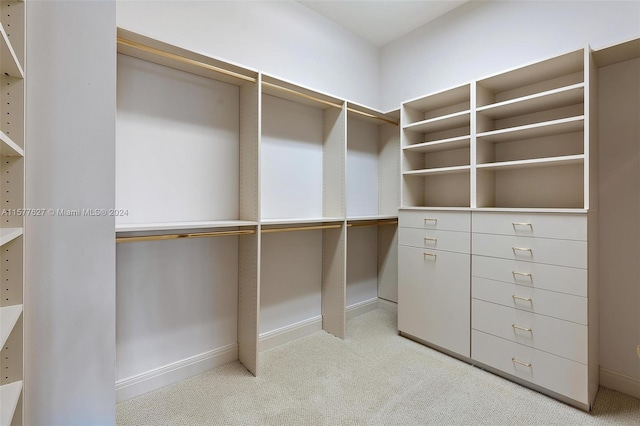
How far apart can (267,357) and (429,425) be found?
46.2 inches

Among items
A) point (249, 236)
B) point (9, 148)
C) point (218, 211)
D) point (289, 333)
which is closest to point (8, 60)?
point (9, 148)

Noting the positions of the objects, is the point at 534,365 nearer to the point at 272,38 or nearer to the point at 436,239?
the point at 436,239

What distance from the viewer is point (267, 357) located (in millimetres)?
2248

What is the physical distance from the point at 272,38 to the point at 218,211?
142cm

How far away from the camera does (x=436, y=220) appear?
2.33 metres

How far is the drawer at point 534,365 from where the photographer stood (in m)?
1.68

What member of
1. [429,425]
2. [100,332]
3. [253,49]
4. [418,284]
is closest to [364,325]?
[418,284]

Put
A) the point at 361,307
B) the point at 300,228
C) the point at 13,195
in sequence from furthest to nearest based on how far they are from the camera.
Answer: the point at 361,307
the point at 300,228
the point at 13,195

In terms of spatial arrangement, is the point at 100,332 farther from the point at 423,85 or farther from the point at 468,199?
the point at 423,85

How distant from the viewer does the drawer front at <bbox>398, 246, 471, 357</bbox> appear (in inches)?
85.7

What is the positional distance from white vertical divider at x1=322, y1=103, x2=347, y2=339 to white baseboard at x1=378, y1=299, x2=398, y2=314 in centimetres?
80

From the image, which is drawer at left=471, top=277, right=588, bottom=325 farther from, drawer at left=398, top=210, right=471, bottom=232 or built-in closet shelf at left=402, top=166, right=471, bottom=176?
built-in closet shelf at left=402, top=166, right=471, bottom=176

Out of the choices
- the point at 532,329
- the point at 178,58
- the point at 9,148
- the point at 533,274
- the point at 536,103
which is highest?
the point at 178,58

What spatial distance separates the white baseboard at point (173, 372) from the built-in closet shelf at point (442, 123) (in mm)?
2249
